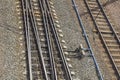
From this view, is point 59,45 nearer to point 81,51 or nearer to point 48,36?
point 48,36

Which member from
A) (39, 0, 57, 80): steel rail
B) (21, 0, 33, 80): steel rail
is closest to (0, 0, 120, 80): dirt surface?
(21, 0, 33, 80): steel rail

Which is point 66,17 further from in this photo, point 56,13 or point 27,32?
point 27,32

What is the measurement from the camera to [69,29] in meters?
17.5

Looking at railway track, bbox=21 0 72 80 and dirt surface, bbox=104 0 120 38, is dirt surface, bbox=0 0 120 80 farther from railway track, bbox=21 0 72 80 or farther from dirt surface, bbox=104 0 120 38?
railway track, bbox=21 0 72 80

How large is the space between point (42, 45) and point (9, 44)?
1.64 metres

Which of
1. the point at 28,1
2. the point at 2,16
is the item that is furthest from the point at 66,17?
the point at 2,16

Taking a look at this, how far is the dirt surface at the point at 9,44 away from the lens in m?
14.1

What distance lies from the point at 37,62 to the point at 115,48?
469 centimetres

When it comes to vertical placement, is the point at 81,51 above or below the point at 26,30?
below

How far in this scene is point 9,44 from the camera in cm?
1549

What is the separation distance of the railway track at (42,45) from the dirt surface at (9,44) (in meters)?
0.48

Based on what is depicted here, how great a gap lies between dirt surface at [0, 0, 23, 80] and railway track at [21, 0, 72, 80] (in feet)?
1.58

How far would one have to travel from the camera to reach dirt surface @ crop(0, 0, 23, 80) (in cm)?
1415

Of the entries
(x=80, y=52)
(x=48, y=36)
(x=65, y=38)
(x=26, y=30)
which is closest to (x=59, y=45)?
(x=48, y=36)
